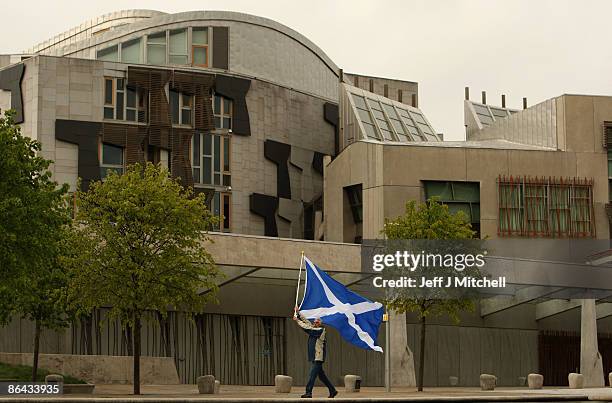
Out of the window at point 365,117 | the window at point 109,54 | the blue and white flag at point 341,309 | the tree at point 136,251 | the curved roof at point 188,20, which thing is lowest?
the blue and white flag at point 341,309

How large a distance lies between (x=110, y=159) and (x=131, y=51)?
878cm

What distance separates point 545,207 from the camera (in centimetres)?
6575

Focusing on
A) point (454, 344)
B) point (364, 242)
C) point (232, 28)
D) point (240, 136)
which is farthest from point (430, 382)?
point (232, 28)

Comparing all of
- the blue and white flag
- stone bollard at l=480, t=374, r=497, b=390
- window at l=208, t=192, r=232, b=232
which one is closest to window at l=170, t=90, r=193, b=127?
window at l=208, t=192, r=232, b=232

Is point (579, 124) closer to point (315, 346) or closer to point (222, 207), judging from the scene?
point (222, 207)

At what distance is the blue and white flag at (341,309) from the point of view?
119 ft

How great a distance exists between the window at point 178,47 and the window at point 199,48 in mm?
501

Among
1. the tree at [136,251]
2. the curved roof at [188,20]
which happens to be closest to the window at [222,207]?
the curved roof at [188,20]

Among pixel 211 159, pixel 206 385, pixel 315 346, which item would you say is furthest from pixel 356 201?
pixel 315 346

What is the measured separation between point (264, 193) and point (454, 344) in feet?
51.5

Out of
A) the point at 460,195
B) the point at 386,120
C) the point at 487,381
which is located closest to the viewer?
the point at 487,381

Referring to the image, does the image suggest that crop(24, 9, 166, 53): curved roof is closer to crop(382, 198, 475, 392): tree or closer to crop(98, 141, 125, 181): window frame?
crop(98, 141, 125, 181): window frame

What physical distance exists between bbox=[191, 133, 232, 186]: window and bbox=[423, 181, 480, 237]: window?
12.7 m

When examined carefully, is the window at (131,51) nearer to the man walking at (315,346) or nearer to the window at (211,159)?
the window at (211,159)
